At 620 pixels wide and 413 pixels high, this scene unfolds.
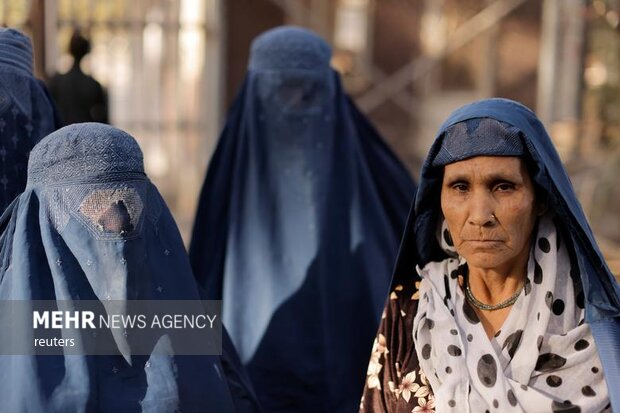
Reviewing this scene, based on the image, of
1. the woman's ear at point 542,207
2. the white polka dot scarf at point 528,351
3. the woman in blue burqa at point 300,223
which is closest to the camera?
the white polka dot scarf at point 528,351

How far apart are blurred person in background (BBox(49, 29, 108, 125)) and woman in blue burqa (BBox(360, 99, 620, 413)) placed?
15.2ft

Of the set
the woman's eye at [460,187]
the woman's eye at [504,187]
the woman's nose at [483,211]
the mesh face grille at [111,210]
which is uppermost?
the woman's eye at [504,187]

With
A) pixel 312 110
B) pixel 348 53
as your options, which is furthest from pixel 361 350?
pixel 348 53

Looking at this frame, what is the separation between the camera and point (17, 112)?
11.0ft

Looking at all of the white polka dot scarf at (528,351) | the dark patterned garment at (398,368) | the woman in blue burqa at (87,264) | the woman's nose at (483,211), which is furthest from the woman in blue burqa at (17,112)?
the woman's nose at (483,211)

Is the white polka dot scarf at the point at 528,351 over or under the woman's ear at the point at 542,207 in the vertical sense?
under

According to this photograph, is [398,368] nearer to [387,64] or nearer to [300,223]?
[300,223]

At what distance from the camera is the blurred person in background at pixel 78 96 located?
694cm

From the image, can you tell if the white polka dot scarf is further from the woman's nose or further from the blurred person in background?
the blurred person in background

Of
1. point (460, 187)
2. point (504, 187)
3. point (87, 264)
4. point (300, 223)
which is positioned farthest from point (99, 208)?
point (300, 223)

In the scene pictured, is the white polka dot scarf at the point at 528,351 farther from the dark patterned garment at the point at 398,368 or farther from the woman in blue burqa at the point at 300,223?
the woman in blue burqa at the point at 300,223

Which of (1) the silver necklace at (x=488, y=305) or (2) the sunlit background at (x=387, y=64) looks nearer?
(1) the silver necklace at (x=488, y=305)

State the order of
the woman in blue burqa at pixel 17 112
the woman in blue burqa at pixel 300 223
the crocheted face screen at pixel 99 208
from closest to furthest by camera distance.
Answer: the crocheted face screen at pixel 99 208
the woman in blue burqa at pixel 17 112
the woman in blue burqa at pixel 300 223

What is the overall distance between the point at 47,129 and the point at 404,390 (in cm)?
155
